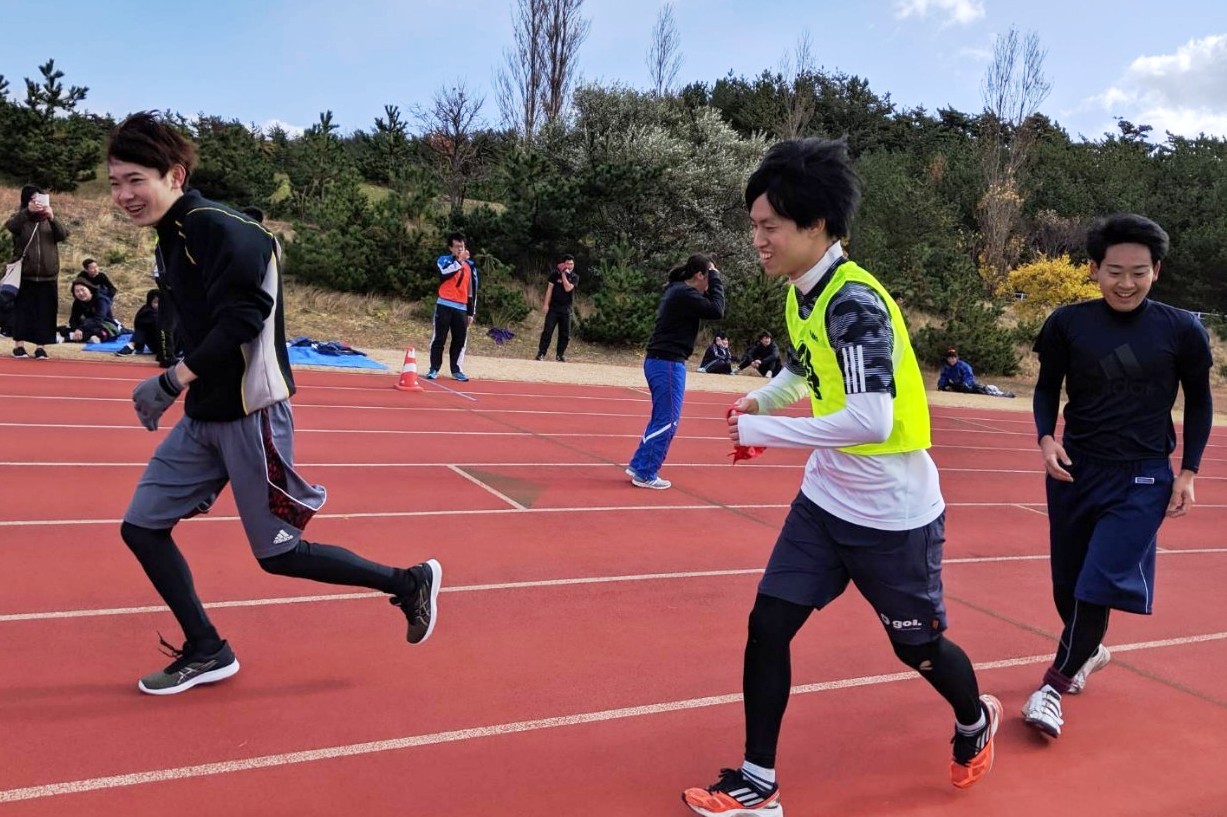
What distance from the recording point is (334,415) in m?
9.35

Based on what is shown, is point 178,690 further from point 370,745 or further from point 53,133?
point 53,133

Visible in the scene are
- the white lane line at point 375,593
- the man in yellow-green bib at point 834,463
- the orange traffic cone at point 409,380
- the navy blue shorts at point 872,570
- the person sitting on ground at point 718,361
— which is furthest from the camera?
the person sitting on ground at point 718,361

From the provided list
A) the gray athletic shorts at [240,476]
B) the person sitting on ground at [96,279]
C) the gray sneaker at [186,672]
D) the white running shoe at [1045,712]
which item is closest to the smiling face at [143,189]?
the gray athletic shorts at [240,476]

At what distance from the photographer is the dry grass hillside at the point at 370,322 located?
15.8 meters

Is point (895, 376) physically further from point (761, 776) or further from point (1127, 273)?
point (1127, 273)

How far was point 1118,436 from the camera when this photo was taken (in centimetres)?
356

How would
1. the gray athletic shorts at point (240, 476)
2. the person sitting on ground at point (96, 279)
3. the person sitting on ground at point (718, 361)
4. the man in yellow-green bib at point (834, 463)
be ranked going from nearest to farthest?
the man in yellow-green bib at point (834, 463) < the gray athletic shorts at point (240, 476) < the person sitting on ground at point (96, 279) < the person sitting on ground at point (718, 361)

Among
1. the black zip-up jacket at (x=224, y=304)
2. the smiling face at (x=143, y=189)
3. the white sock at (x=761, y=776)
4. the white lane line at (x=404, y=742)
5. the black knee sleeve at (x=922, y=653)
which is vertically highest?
the smiling face at (x=143, y=189)

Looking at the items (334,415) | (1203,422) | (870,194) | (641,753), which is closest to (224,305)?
(641,753)

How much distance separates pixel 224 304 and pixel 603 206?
2056cm

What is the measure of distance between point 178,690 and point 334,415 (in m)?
6.22

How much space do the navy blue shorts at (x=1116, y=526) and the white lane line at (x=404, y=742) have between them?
2.99ft

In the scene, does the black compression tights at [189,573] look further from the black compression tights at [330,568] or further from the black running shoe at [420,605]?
the black running shoe at [420,605]

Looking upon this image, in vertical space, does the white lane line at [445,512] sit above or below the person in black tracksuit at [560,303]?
below
